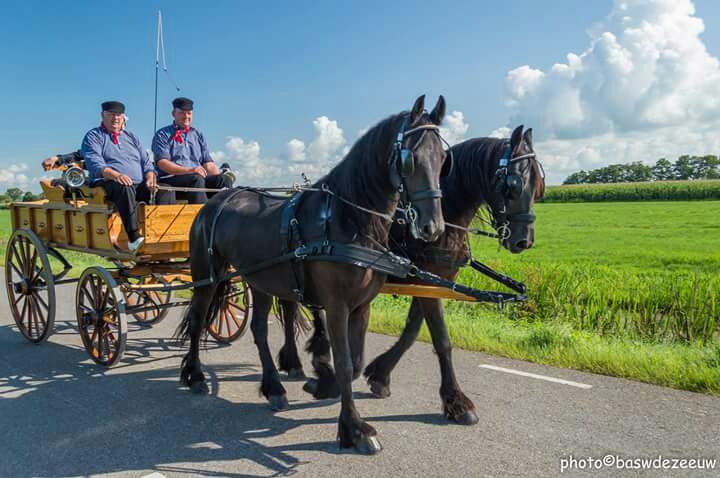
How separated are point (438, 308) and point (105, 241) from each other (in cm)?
381

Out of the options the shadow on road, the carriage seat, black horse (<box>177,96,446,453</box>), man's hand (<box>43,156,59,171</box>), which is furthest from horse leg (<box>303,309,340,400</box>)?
man's hand (<box>43,156,59,171</box>)

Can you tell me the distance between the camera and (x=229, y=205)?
5250 mm

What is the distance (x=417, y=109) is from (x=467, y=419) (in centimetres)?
225

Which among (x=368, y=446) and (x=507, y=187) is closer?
(x=368, y=446)

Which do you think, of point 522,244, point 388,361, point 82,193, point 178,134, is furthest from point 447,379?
point 82,193

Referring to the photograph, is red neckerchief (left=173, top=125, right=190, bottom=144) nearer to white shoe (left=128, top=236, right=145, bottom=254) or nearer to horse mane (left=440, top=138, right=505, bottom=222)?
white shoe (left=128, top=236, right=145, bottom=254)

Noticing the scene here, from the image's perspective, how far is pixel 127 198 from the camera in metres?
5.93

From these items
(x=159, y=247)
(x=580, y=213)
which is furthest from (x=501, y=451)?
(x=580, y=213)

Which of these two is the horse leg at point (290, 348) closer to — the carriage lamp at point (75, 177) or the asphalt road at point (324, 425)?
A: the asphalt road at point (324, 425)

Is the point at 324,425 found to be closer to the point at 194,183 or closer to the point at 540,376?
the point at 540,376

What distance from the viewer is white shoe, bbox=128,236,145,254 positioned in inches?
230

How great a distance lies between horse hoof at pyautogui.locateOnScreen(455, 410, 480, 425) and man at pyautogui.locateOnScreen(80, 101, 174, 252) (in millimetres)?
3614

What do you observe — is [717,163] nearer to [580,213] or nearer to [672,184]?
[672,184]

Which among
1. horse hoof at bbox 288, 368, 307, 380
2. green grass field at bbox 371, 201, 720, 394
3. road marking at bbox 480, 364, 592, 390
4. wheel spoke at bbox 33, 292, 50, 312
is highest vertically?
wheel spoke at bbox 33, 292, 50, 312
